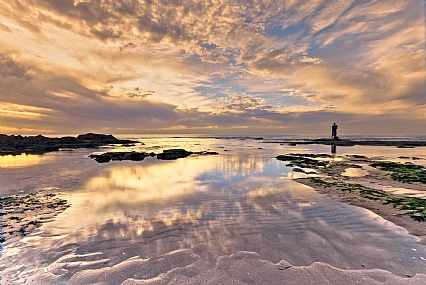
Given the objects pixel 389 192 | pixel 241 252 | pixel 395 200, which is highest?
pixel 241 252

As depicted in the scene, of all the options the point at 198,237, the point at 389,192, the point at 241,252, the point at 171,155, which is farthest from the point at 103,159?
the point at 389,192

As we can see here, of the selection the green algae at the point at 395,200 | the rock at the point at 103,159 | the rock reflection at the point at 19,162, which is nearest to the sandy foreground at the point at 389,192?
the green algae at the point at 395,200

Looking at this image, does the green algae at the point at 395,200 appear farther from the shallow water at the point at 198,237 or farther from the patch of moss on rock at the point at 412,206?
the shallow water at the point at 198,237

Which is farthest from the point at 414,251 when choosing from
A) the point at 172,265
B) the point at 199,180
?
the point at 199,180

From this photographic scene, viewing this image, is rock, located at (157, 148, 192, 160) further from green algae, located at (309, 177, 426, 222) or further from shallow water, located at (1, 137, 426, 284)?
green algae, located at (309, 177, 426, 222)

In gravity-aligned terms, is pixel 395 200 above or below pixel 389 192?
above

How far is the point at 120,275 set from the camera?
6375 mm

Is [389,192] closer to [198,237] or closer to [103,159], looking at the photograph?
[198,237]

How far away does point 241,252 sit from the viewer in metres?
7.62

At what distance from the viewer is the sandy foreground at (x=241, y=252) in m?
6.27

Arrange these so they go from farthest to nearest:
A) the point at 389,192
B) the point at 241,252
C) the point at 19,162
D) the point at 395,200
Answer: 1. the point at 19,162
2. the point at 389,192
3. the point at 395,200
4. the point at 241,252

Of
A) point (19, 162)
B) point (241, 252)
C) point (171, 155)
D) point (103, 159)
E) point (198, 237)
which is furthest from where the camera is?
point (171, 155)

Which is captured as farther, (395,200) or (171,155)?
(171,155)

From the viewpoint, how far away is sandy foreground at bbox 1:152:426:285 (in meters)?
6.27
